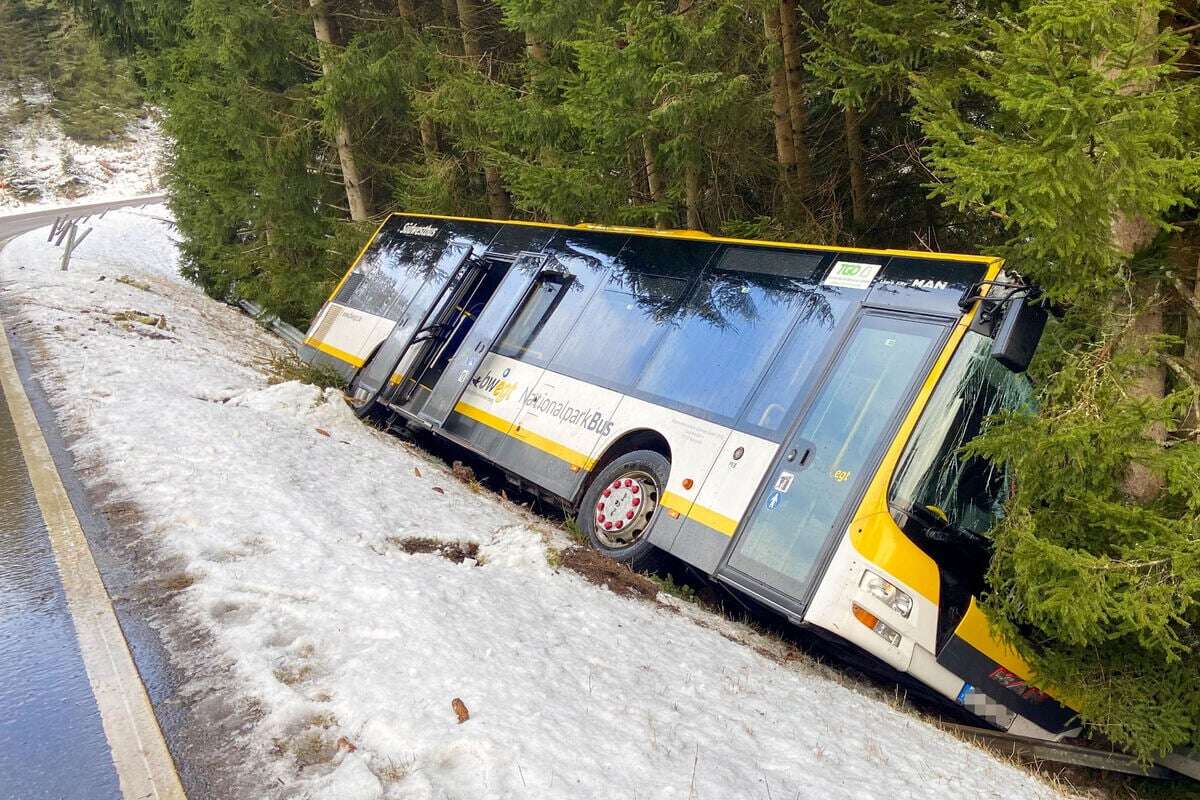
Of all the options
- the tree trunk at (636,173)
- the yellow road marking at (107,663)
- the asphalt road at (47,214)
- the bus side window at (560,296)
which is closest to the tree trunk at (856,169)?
the tree trunk at (636,173)

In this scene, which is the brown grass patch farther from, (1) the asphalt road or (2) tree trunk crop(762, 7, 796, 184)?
(1) the asphalt road

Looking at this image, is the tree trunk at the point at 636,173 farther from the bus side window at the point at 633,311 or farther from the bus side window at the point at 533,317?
the bus side window at the point at 633,311

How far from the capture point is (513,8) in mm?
11180

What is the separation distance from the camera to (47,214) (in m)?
41.4

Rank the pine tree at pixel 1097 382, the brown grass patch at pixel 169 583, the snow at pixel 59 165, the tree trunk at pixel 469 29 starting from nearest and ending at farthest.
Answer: the pine tree at pixel 1097 382, the brown grass patch at pixel 169 583, the tree trunk at pixel 469 29, the snow at pixel 59 165

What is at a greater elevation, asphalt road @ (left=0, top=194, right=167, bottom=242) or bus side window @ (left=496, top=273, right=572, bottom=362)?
bus side window @ (left=496, top=273, right=572, bottom=362)

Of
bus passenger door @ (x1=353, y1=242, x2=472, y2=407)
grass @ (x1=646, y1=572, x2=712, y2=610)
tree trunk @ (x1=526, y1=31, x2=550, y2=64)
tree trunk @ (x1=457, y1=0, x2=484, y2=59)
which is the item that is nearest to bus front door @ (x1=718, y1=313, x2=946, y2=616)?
grass @ (x1=646, y1=572, x2=712, y2=610)

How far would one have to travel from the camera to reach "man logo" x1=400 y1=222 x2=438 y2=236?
12.5m

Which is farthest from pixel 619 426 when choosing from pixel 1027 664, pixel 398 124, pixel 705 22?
pixel 398 124

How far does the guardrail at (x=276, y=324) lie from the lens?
1720cm

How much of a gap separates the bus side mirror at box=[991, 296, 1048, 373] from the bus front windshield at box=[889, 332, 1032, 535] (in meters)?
0.32

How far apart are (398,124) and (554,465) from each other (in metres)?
10.4

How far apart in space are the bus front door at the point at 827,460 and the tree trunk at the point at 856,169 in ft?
14.4

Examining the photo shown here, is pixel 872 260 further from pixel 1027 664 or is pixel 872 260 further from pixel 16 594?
pixel 16 594
